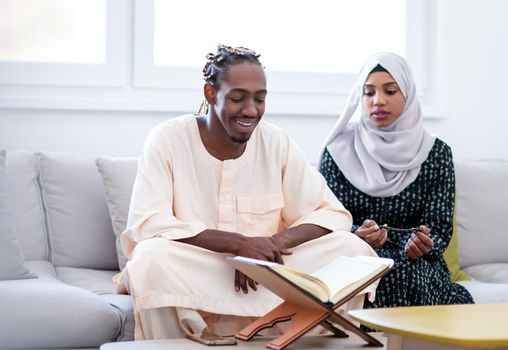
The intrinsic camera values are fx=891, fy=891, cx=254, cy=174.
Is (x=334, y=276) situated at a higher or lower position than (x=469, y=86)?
lower

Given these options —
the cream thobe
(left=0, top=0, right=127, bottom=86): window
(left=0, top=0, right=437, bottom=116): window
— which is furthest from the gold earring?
(left=0, top=0, right=127, bottom=86): window

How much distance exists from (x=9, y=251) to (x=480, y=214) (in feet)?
6.10

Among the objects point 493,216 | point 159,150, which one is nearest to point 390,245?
point 493,216

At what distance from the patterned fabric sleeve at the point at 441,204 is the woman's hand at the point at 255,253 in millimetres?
753

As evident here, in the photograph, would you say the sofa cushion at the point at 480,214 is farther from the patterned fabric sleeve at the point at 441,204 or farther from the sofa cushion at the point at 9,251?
the sofa cushion at the point at 9,251

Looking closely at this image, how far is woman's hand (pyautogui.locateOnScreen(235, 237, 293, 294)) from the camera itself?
254 centimetres

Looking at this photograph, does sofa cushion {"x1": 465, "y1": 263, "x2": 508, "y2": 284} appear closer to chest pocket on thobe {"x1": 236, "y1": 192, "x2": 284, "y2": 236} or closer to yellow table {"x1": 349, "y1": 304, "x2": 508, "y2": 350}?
chest pocket on thobe {"x1": 236, "y1": 192, "x2": 284, "y2": 236}

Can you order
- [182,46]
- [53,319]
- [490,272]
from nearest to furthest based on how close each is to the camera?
[53,319], [490,272], [182,46]

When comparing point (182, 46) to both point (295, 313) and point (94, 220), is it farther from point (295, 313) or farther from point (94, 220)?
point (295, 313)

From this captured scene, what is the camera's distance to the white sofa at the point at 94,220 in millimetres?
3096

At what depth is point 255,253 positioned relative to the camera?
2588mm

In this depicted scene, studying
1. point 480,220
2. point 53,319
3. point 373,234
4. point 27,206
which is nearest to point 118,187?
point 27,206

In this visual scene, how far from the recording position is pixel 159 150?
281cm

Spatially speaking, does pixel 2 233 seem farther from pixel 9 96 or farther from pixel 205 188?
pixel 9 96
